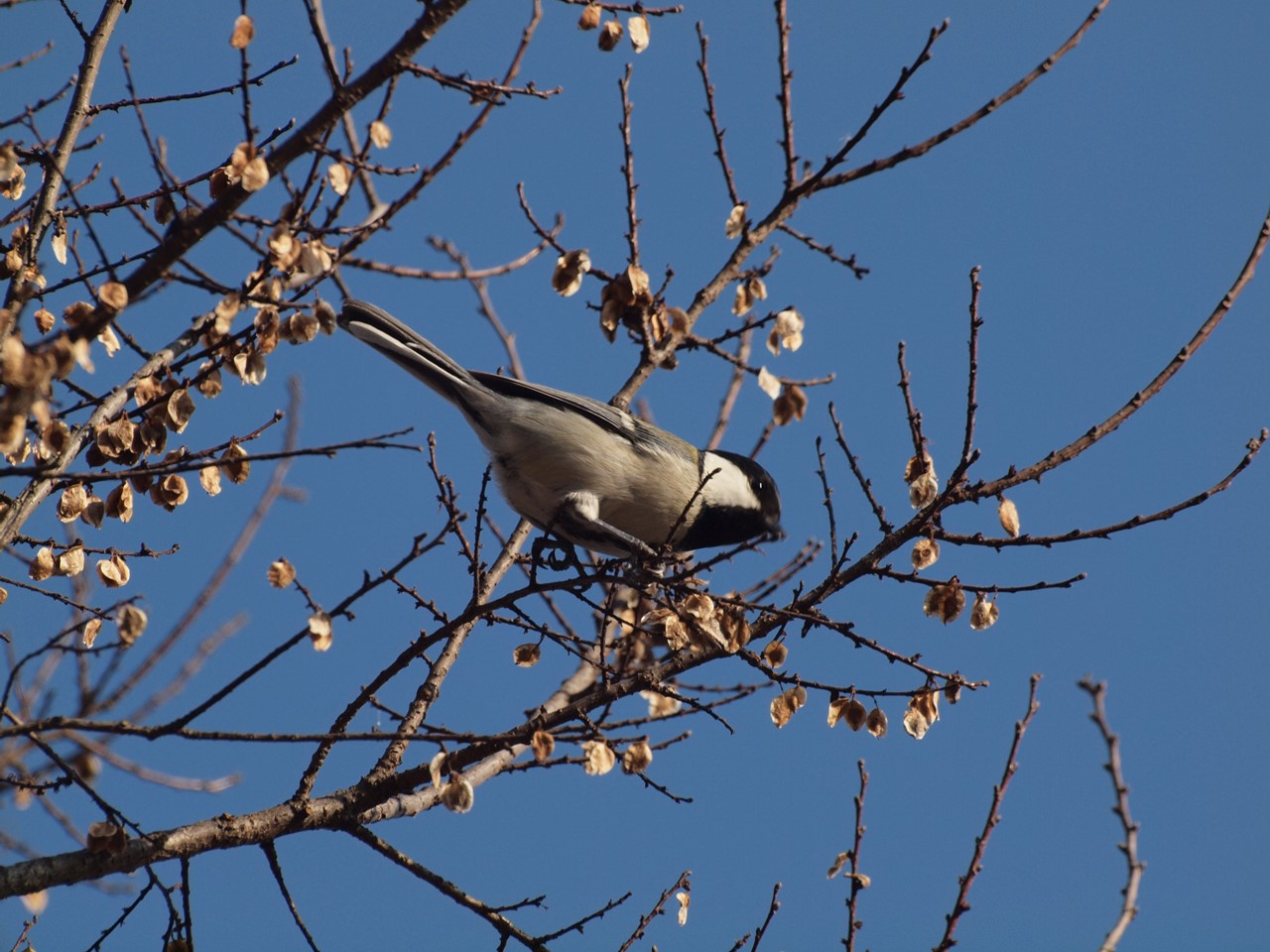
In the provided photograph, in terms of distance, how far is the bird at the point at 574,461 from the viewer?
14.4ft

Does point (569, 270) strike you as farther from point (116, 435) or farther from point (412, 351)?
point (116, 435)

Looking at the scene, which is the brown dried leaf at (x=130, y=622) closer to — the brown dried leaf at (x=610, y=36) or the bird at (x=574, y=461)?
the bird at (x=574, y=461)

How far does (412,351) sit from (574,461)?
74 cm

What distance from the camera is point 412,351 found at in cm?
423

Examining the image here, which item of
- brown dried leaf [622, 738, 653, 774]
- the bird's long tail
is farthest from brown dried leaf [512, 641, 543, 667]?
the bird's long tail

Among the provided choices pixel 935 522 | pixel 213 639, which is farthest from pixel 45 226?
pixel 213 639

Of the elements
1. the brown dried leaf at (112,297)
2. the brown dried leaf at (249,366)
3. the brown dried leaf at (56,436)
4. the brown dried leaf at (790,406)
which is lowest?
the brown dried leaf at (56,436)

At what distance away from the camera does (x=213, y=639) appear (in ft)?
Result: 19.5

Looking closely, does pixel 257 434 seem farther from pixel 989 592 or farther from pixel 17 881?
pixel 989 592

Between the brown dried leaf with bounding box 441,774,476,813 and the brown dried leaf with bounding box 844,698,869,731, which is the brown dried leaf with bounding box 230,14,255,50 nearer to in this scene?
the brown dried leaf with bounding box 441,774,476,813

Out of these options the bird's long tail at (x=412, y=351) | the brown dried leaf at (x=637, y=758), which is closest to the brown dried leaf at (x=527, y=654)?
the brown dried leaf at (x=637, y=758)

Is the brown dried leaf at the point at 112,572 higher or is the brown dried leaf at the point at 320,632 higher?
the brown dried leaf at the point at 112,572

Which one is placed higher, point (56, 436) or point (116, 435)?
point (116, 435)

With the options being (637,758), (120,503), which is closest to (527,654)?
(637,758)
